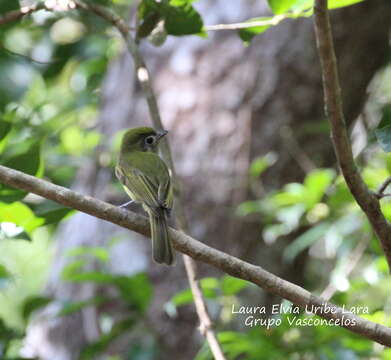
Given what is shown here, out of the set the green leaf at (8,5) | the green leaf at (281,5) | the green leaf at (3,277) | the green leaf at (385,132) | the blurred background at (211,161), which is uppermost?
the green leaf at (281,5)

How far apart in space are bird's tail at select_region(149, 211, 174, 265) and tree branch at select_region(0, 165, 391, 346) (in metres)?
0.31

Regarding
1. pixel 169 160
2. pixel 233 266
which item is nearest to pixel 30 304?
pixel 169 160

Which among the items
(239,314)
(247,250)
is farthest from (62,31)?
(239,314)

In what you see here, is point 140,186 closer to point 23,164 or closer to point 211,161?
point 23,164

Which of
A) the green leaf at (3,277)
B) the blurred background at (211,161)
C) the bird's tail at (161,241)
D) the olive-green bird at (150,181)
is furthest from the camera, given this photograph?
the blurred background at (211,161)

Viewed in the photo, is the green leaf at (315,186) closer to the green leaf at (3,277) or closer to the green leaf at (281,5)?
the green leaf at (281,5)

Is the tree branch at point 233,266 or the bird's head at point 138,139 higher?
the tree branch at point 233,266

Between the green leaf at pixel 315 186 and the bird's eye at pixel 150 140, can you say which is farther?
the bird's eye at pixel 150 140

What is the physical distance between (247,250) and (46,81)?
185cm

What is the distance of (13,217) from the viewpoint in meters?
2.71

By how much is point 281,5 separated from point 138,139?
5.15ft

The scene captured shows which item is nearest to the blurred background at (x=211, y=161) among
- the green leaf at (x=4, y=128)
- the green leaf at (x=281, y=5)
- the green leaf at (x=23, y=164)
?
the green leaf at (x=4, y=128)

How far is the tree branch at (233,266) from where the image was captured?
6.59ft

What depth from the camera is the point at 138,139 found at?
400cm
